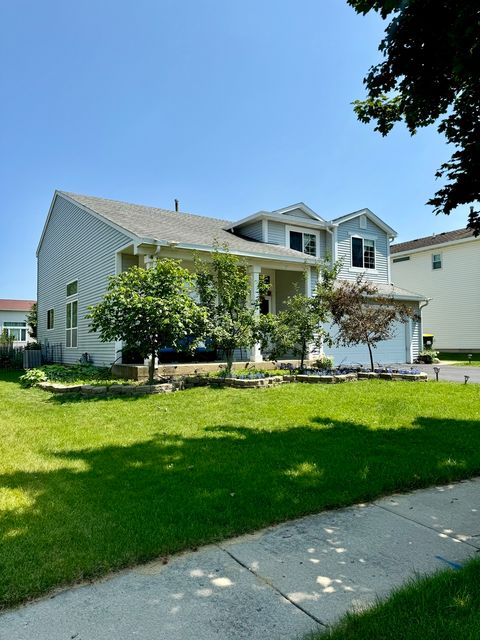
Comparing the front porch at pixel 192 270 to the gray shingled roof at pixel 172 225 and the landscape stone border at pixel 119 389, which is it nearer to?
the gray shingled roof at pixel 172 225

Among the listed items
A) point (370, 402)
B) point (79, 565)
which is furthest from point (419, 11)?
point (370, 402)

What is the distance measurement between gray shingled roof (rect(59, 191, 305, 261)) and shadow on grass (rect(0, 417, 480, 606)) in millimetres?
7973

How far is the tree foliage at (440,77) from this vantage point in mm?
3736

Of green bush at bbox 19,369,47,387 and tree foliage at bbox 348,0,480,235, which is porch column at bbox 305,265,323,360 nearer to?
green bush at bbox 19,369,47,387

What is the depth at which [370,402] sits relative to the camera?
26.9 feet

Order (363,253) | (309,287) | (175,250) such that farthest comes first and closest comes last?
(363,253), (309,287), (175,250)

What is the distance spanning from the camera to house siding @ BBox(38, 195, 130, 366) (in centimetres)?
Answer: 1377

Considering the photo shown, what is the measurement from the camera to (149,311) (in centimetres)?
952

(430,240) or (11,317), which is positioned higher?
(430,240)

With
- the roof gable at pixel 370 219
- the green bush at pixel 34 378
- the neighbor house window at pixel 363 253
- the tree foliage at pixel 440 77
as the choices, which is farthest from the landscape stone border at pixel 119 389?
the neighbor house window at pixel 363 253

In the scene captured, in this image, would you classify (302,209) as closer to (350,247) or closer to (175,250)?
(350,247)

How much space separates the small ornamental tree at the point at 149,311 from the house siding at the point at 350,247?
401 inches

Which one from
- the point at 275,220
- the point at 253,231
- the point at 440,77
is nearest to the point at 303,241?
the point at 275,220

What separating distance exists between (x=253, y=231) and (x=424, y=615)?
53.5 feet
